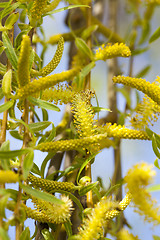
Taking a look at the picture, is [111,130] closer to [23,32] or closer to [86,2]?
[23,32]

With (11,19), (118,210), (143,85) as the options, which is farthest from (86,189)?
(11,19)

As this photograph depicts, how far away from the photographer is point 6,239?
298 millimetres

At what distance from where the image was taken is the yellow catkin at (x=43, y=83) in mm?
357

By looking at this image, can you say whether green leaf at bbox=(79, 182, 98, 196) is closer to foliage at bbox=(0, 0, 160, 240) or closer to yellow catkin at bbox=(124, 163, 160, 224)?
foliage at bbox=(0, 0, 160, 240)

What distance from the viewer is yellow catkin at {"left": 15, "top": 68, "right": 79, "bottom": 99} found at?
1.17 ft

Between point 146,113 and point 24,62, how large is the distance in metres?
0.23

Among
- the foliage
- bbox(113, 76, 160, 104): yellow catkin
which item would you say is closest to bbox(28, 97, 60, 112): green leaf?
the foliage

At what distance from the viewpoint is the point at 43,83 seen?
1.25 feet

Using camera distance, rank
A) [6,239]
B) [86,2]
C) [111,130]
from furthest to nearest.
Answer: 1. [86,2]
2. [111,130]
3. [6,239]

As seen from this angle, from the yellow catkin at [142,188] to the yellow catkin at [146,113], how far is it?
0.48 feet

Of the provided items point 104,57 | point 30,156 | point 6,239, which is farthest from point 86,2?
point 6,239

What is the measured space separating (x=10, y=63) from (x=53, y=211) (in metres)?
0.22

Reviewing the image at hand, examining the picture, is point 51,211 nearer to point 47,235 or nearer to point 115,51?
point 47,235

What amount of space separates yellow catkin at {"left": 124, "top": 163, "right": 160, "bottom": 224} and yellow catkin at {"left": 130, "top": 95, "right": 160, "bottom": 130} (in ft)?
0.48
